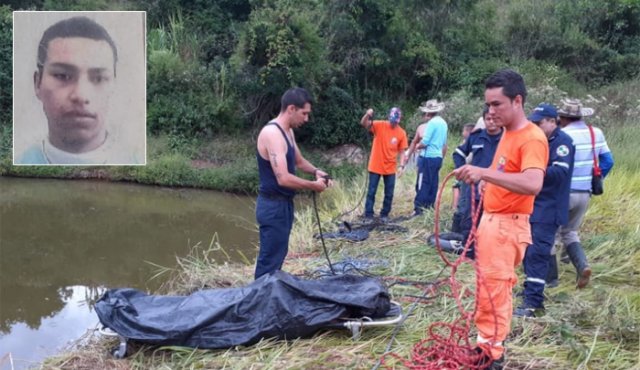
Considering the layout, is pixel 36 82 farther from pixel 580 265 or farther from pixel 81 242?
pixel 580 265

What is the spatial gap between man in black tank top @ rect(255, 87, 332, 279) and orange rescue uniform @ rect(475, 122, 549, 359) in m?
1.19

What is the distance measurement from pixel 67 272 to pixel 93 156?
1.65 metres

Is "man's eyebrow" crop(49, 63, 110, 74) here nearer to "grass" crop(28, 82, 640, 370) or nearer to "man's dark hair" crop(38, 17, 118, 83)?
"man's dark hair" crop(38, 17, 118, 83)

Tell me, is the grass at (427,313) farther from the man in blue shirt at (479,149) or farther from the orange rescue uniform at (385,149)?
the orange rescue uniform at (385,149)

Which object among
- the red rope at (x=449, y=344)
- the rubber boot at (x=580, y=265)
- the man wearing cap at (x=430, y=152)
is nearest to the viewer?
the red rope at (x=449, y=344)

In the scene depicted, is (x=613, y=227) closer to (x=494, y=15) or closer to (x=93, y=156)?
(x=93, y=156)

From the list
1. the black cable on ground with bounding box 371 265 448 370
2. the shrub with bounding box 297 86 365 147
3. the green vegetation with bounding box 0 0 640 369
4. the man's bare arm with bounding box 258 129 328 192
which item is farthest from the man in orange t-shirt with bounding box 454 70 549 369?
the shrub with bounding box 297 86 365 147

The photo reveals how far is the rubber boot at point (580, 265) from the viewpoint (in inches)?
158

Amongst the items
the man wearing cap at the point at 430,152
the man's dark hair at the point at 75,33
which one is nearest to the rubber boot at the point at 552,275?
the man wearing cap at the point at 430,152

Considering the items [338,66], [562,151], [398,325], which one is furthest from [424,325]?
[338,66]

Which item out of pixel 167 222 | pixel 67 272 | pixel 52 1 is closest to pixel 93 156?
pixel 67 272

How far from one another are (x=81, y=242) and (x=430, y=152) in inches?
190

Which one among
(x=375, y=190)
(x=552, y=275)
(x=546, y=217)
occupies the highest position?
(x=546, y=217)

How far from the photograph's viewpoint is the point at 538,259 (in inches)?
137
